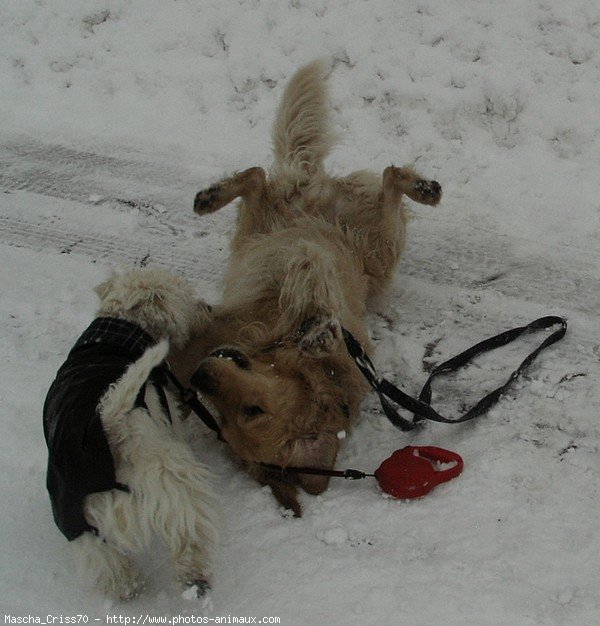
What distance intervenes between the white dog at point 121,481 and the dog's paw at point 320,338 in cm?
75

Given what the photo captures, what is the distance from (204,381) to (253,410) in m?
0.25

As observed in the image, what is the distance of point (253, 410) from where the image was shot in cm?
290

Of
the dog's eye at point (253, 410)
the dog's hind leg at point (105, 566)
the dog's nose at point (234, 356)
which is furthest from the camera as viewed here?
the dog's nose at point (234, 356)

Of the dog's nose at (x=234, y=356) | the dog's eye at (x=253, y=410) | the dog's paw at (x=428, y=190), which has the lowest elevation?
the dog's eye at (x=253, y=410)

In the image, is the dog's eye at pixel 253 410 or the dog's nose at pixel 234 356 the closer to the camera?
the dog's eye at pixel 253 410

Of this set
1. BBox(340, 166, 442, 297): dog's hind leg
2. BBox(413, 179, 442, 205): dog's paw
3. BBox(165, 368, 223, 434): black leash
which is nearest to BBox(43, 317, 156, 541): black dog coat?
BBox(165, 368, 223, 434): black leash

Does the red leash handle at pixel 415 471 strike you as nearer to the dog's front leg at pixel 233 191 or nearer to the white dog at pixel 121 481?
the white dog at pixel 121 481

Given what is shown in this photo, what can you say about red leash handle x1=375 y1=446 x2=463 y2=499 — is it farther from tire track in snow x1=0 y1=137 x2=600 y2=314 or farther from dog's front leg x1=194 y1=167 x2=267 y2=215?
dog's front leg x1=194 y1=167 x2=267 y2=215

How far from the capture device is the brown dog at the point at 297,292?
9.59 ft

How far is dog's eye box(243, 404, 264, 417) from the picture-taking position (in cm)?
289

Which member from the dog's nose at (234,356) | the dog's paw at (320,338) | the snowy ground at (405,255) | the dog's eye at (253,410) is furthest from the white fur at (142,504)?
the dog's paw at (320,338)

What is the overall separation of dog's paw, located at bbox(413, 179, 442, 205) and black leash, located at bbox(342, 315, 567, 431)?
95cm

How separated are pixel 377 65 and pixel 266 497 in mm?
4043

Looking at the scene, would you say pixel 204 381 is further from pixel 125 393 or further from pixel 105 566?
pixel 105 566
